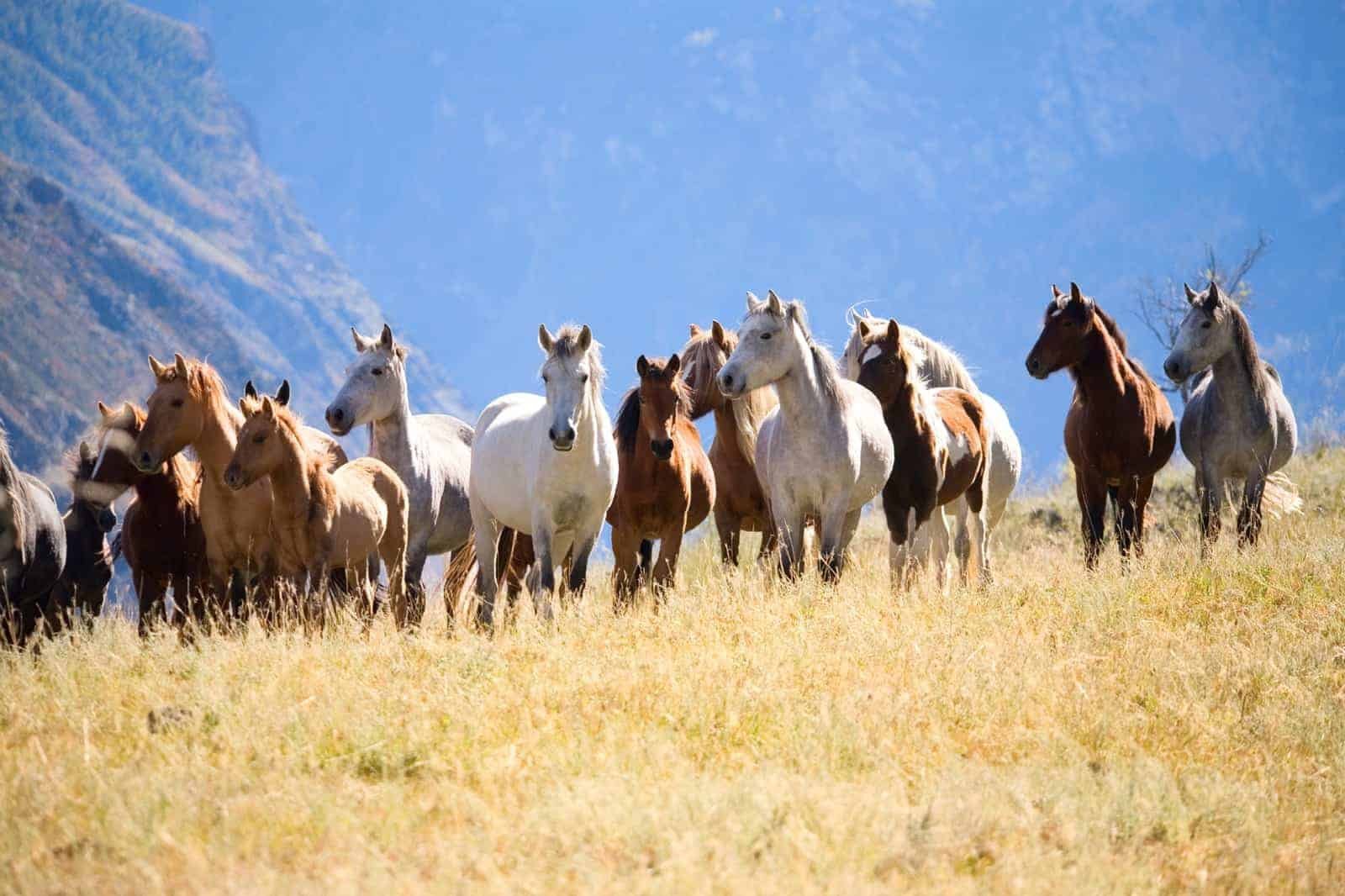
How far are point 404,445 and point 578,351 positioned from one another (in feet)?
10.1

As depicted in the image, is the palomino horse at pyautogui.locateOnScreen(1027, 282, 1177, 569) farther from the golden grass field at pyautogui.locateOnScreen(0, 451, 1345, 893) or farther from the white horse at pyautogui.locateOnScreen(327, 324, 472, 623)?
the white horse at pyautogui.locateOnScreen(327, 324, 472, 623)

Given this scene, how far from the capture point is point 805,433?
9188mm

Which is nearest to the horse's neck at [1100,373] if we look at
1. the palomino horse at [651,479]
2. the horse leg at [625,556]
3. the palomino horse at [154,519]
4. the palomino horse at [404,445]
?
the palomino horse at [651,479]

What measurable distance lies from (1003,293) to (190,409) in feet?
455

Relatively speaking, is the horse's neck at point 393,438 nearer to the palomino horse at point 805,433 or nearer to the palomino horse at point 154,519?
the palomino horse at point 154,519

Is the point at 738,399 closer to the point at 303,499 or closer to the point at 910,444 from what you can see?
the point at 910,444

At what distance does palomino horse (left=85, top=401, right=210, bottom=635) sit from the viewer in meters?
9.20

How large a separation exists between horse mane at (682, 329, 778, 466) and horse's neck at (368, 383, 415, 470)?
2.54 m

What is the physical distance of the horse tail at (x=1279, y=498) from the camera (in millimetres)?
11781

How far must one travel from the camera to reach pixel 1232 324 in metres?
10.8

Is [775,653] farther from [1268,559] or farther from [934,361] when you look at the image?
[934,361]

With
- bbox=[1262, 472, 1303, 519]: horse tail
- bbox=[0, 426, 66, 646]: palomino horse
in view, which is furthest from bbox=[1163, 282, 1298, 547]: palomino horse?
bbox=[0, 426, 66, 646]: palomino horse

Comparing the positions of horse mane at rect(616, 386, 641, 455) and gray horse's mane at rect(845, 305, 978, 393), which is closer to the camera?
horse mane at rect(616, 386, 641, 455)

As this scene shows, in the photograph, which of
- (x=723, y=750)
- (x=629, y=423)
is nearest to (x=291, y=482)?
(x=629, y=423)
